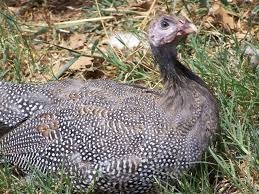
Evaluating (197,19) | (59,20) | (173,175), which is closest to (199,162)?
(173,175)

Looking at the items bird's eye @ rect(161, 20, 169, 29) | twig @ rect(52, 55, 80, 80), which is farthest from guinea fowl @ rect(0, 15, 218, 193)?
twig @ rect(52, 55, 80, 80)

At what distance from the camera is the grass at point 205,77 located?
15.5ft

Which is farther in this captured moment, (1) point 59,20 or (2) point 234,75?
(1) point 59,20

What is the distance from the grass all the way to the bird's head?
0.63 m

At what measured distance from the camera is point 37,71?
6230 millimetres

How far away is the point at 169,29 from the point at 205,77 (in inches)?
31.0

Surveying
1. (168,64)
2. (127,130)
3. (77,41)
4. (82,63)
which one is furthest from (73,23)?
(127,130)

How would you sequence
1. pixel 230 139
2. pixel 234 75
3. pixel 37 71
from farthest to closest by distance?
1. pixel 37 71
2. pixel 234 75
3. pixel 230 139

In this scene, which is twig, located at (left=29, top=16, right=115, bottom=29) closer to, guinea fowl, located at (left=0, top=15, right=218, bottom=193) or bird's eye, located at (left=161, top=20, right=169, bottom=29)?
guinea fowl, located at (left=0, top=15, right=218, bottom=193)

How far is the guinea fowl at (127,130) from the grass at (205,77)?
12 centimetres

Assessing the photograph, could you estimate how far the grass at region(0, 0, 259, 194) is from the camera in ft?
15.5

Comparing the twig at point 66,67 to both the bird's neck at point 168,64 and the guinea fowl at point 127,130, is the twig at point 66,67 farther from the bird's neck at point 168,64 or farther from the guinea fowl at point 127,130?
the bird's neck at point 168,64

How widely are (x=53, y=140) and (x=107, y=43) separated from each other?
1562 millimetres

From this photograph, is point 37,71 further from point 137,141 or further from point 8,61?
point 137,141
